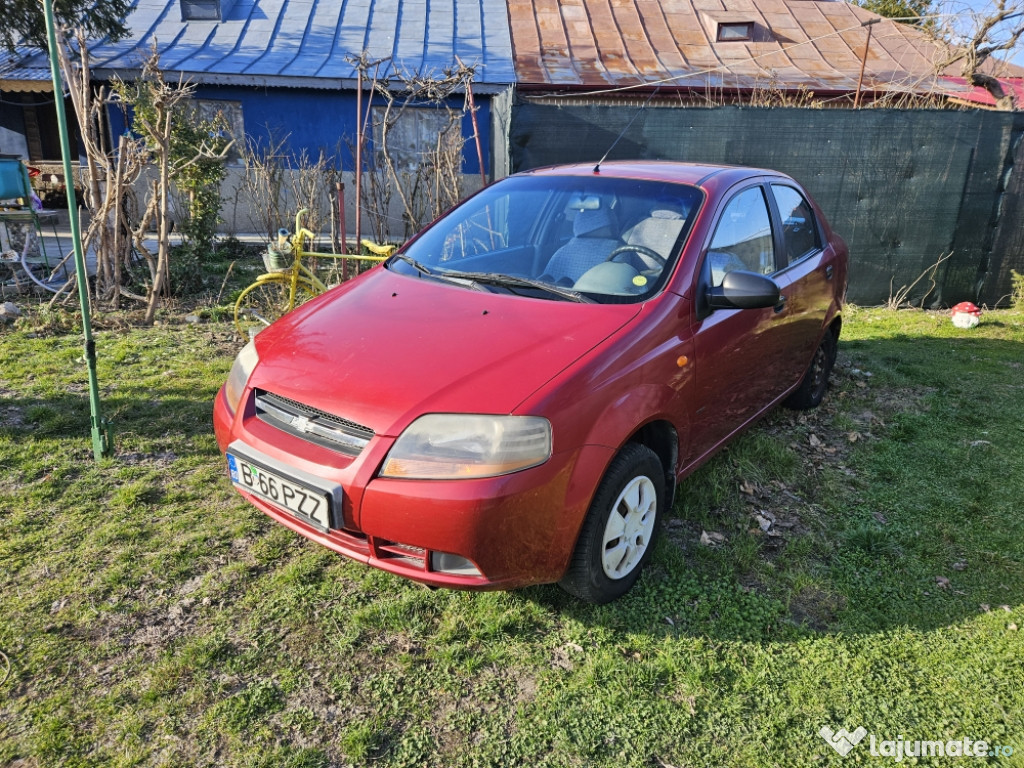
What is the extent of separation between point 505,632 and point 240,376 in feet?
4.70

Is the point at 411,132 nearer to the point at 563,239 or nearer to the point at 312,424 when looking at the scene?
the point at 563,239

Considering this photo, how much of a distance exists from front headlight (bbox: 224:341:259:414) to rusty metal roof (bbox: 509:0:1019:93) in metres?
11.3

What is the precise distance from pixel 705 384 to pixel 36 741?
8.54 ft

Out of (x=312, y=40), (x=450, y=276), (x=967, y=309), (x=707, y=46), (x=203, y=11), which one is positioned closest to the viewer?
(x=450, y=276)

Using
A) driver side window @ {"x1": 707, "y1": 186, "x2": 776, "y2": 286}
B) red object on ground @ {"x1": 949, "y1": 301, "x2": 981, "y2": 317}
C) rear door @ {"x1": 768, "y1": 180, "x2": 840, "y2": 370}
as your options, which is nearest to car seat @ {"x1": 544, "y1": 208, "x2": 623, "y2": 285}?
driver side window @ {"x1": 707, "y1": 186, "x2": 776, "y2": 286}

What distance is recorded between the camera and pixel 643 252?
2.96 metres

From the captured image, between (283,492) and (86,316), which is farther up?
(86,316)

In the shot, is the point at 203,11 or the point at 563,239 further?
the point at 203,11

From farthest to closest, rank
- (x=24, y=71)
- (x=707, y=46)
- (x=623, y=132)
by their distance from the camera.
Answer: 1. (x=707, y=46)
2. (x=24, y=71)
3. (x=623, y=132)

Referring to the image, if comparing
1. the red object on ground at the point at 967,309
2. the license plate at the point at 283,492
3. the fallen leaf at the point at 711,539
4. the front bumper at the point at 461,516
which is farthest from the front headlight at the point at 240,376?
the red object on ground at the point at 967,309

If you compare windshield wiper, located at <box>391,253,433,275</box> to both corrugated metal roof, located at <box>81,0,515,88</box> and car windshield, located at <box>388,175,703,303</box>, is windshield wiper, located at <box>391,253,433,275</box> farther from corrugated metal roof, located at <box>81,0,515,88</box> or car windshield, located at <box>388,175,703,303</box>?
corrugated metal roof, located at <box>81,0,515,88</box>

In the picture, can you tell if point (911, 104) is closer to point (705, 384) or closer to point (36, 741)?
point (705, 384)

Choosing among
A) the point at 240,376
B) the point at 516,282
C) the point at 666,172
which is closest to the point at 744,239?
the point at 666,172

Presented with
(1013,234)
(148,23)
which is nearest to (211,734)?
(1013,234)
